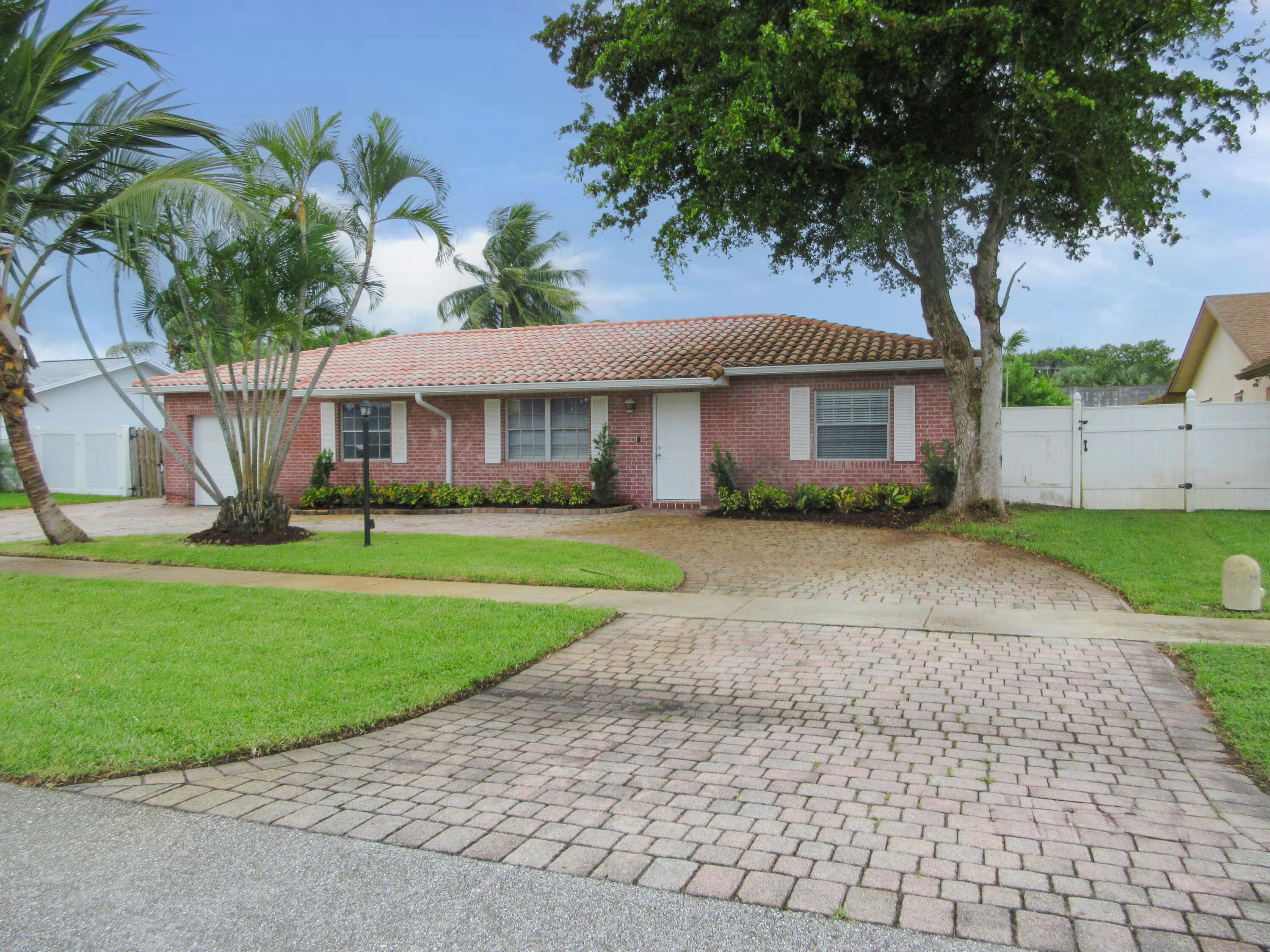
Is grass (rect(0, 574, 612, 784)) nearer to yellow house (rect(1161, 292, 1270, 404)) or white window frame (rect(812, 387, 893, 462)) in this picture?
white window frame (rect(812, 387, 893, 462))

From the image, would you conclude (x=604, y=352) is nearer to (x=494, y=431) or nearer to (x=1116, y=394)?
(x=494, y=431)

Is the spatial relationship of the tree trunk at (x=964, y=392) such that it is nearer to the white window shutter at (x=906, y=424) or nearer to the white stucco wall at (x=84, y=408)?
the white window shutter at (x=906, y=424)

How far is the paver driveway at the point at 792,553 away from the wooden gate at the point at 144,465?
5075 millimetres

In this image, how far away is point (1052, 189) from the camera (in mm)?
14398

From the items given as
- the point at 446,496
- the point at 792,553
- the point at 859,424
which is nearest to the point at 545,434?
the point at 446,496

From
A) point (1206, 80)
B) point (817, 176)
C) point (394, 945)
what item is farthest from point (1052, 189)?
point (394, 945)

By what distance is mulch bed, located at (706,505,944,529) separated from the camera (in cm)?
1416

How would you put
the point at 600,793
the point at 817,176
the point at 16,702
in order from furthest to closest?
1. the point at 817,176
2. the point at 16,702
3. the point at 600,793

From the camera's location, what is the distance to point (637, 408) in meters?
17.6

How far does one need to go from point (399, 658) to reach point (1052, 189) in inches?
524

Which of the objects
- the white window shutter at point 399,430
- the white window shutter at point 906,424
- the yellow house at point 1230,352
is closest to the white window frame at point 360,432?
the white window shutter at point 399,430

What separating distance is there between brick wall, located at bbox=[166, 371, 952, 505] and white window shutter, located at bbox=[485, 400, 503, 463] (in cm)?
12

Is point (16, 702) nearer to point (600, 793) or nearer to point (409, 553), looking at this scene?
point (600, 793)

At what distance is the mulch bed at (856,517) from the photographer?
46.5ft
